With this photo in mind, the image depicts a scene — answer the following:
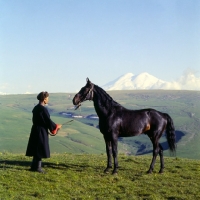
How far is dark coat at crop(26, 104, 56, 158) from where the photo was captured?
11.2 meters

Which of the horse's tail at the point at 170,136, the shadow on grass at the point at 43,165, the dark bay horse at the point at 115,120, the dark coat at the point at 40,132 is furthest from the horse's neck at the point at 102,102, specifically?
the horse's tail at the point at 170,136

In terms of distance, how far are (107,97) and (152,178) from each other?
356cm

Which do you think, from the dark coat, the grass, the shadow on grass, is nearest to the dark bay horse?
the grass

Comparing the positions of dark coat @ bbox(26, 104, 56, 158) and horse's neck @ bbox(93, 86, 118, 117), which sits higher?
horse's neck @ bbox(93, 86, 118, 117)

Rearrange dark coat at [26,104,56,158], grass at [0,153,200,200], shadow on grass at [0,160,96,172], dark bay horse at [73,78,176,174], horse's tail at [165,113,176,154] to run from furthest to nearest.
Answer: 1. horse's tail at [165,113,176,154]
2. shadow on grass at [0,160,96,172]
3. dark bay horse at [73,78,176,174]
4. dark coat at [26,104,56,158]
5. grass at [0,153,200,200]

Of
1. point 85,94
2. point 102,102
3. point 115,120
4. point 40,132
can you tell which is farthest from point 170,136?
point 40,132

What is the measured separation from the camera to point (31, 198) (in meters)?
8.54

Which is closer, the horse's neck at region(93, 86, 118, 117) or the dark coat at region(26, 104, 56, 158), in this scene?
the dark coat at region(26, 104, 56, 158)

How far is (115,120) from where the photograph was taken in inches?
470

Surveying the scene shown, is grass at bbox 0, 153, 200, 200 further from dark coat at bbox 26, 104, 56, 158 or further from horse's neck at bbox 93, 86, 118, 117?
horse's neck at bbox 93, 86, 118, 117

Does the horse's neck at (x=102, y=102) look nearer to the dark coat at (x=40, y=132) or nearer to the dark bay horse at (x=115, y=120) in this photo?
the dark bay horse at (x=115, y=120)

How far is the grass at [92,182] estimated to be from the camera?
29.9ft

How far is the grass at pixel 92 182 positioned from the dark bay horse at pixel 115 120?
2.74 feet

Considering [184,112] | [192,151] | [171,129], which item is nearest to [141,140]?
[192,151]
